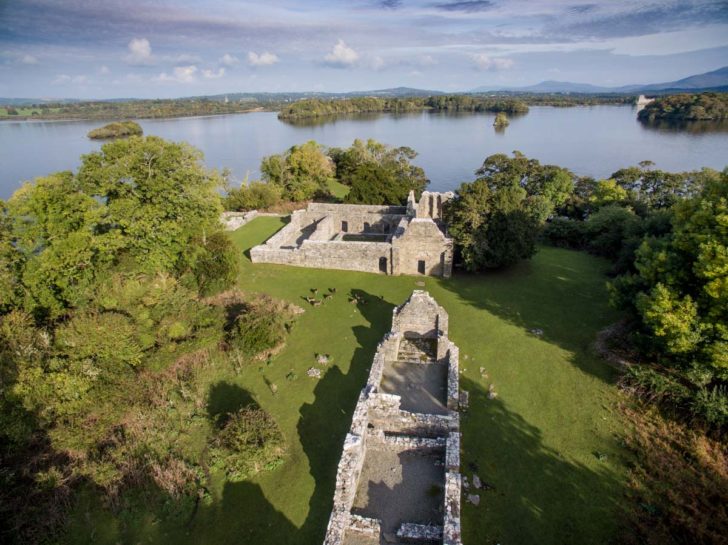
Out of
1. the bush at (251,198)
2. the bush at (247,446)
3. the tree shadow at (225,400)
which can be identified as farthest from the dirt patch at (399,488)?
the bush at (251,198)

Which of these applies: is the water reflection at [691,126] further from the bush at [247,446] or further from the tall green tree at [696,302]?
the bush at [247,446]

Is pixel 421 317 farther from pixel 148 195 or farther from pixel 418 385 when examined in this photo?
pixel 148 195

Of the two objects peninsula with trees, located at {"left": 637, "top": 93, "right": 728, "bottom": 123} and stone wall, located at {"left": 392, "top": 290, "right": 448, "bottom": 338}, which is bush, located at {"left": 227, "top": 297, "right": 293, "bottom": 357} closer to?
stone wall, located at {"left": 392, "top": 290, "right": 448, "bottom": 338}

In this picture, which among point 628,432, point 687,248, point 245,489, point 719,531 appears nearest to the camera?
point 719,531

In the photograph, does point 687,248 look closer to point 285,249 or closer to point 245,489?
point 245,489

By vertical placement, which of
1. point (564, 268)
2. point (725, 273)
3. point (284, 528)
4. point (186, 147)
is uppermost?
point (186, 147)

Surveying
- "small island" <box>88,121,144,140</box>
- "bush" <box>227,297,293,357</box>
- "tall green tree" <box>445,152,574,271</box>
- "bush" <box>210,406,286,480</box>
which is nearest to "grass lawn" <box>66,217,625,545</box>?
"bush" <box>210,406,286,480</box>

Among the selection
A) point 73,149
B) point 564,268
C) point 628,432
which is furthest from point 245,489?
point 73,149
